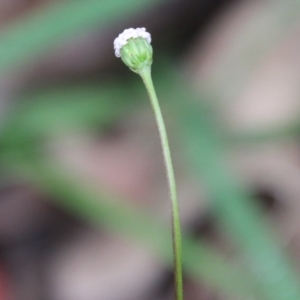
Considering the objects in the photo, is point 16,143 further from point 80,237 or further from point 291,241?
point 291,241

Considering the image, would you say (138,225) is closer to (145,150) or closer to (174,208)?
(145,150)

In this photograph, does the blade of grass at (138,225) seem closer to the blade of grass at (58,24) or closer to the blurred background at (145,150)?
the blurred background at (145,150)

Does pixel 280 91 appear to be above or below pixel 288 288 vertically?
above

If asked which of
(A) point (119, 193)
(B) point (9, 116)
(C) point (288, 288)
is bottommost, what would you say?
(C) point (288, 288)

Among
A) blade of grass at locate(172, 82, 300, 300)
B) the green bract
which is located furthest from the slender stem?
blade of grass at locate(172, 82, 300, 300)

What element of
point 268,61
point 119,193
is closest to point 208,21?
point 268,61

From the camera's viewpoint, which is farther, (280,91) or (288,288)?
(280,91)

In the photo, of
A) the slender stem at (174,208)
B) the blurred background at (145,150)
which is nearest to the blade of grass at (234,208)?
the blurred background at (145,150)

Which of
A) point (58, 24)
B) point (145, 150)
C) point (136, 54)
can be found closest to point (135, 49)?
point (136, 54)
